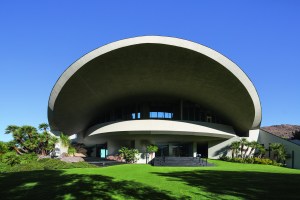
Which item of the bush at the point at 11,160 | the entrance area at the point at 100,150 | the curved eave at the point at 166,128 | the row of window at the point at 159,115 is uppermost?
the row of window at the point at 159,115

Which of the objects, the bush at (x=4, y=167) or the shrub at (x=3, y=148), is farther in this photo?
the shrub at (x=3, y=148)

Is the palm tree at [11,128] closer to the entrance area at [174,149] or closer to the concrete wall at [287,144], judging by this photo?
the entrance area at [174,149]

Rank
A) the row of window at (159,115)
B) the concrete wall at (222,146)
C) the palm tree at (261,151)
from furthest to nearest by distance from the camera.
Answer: the row of window at (159,115)
the concrete wall at (222,146)
the palm tree at (261,151)

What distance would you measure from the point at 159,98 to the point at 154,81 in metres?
5.85

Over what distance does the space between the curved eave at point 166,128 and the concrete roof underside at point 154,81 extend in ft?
9.34

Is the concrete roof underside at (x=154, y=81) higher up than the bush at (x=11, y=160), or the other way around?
the concrete roof underside at (x=154, y=81)

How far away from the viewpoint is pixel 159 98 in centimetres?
3644

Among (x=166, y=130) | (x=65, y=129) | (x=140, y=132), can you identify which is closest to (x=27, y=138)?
(x=65, y=129)

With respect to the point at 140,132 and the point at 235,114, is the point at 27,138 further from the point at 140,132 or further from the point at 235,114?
the point at 235,114

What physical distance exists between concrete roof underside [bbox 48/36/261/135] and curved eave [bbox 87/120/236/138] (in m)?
2.85

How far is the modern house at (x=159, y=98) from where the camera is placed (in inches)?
1015

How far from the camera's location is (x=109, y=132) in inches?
1358

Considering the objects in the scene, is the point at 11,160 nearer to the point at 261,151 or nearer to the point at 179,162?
the point at 179,162

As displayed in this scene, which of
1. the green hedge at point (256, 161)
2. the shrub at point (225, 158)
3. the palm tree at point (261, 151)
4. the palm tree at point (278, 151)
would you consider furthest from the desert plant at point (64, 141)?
the palm tree at point (278, 151)
